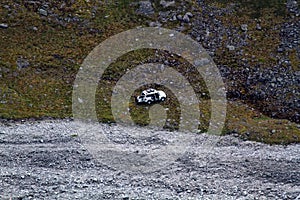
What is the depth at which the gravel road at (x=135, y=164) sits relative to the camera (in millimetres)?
39625

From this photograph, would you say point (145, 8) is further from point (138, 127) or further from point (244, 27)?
point (138, 127)

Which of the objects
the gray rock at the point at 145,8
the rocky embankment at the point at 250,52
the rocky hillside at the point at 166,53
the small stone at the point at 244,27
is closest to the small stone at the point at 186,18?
the rocky embankment at the point at 250,52

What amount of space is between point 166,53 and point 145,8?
7855mm

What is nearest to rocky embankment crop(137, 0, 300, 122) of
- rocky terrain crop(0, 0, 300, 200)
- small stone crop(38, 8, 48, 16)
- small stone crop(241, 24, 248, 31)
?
small stone crop(241, 24, 248, 31)

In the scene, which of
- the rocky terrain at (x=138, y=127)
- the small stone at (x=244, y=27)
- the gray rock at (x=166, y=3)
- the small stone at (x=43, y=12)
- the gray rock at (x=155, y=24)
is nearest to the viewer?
the rocky terrain at (x=138, y=127)

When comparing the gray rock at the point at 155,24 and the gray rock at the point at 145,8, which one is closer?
the gray rock at the point at 155,24

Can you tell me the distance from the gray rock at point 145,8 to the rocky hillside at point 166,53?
11 cm

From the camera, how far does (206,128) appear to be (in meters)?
47.9

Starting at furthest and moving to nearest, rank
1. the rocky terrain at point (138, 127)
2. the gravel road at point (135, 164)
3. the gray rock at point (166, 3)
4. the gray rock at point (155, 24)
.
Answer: the gray rock at point (166, 3) < the gray rock at point (155, 24) < the rocky terrain at point (138, 127) < the gravel road at point (135, 164)

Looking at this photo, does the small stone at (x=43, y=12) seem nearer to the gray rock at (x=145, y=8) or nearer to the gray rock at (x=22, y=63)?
the gray rock at (x=22, y=63)

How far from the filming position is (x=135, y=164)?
42.5 meters

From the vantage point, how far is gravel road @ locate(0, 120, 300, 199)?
39.6 meters

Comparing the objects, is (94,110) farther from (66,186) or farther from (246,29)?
(246,29)

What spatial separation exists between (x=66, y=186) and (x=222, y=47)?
83.2ft
